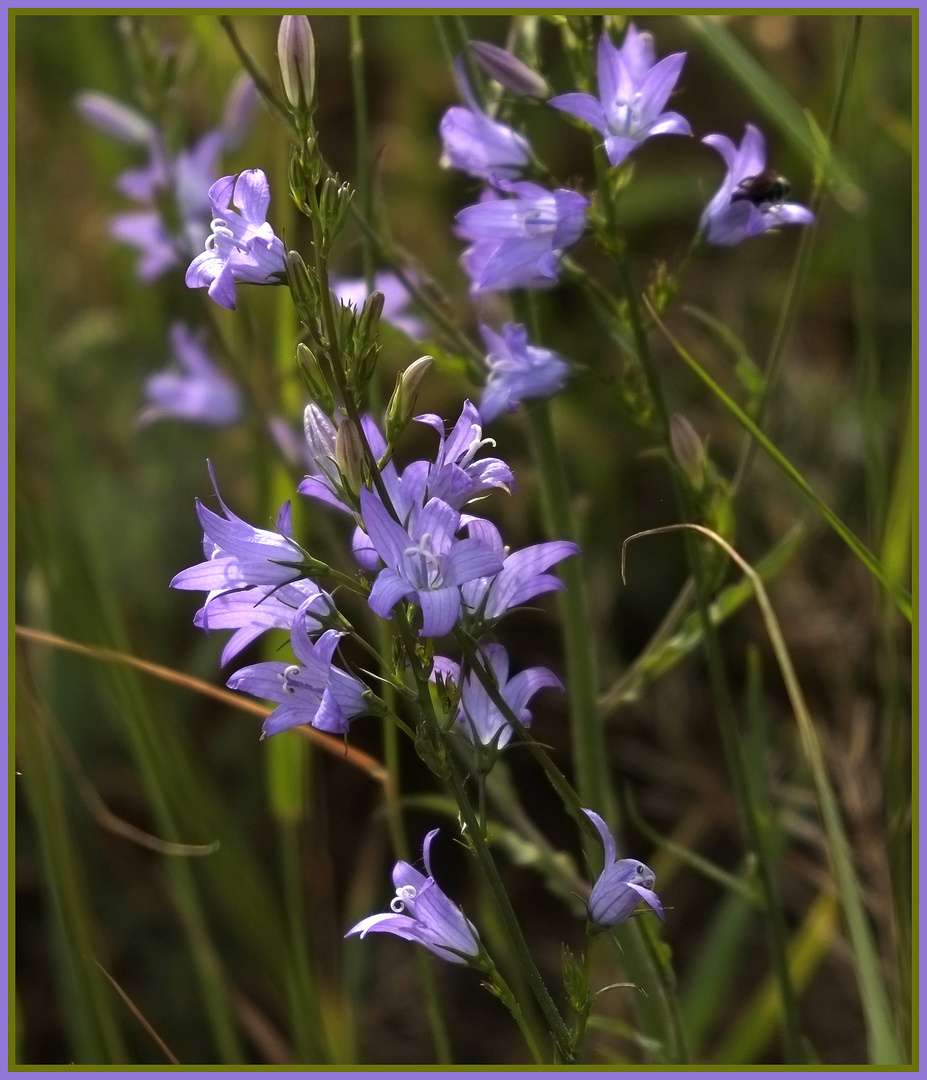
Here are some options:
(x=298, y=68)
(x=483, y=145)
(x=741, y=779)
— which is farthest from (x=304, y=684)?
(x=483, y=145)

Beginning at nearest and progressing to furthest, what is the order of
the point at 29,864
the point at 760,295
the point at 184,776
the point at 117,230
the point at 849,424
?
1. the point at 184,776
2. the point at 117,230
3. the point at 29,864
4. the point at 849,424
5. the point at 760,295

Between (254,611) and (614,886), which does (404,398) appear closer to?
(254,611)

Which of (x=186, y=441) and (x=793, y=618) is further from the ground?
(x=186, y=441)

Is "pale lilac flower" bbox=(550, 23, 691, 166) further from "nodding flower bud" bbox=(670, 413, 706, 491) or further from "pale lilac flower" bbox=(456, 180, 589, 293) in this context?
"nodding flower bud" bbox=(670, 413, 706, 491)

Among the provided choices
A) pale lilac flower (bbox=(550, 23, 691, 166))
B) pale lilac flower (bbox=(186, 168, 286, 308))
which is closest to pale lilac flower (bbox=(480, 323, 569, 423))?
pale lilac flower (bbox=(550, 23, 691, 166))

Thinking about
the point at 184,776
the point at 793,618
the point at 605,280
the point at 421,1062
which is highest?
the point at 605,280

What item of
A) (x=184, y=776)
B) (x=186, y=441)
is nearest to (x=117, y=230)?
(x=186, y=441)

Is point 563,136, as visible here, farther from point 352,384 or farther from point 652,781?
point 352,384
